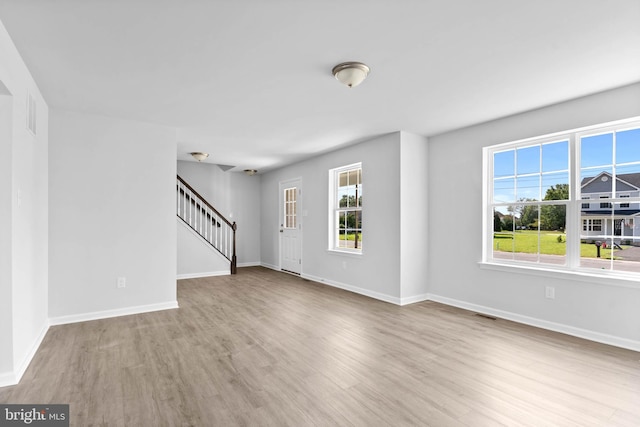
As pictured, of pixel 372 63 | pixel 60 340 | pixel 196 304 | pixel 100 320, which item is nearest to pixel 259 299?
pixel 196 304

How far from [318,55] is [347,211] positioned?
3607mm

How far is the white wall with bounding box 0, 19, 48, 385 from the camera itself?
2.35m

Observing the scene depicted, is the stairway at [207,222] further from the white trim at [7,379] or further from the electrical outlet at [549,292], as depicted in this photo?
the electrical outlet at [549,292]

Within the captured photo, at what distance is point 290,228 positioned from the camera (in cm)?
751

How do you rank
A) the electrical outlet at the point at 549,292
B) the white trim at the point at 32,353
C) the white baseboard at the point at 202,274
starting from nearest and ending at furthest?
the white trim at the point at 32,353 < the electrical outlet at the point at 549,292 < the white baseboard at the point at 202,274

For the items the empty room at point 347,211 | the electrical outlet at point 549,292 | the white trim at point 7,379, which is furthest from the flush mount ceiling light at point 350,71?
the white trim at point 7,379

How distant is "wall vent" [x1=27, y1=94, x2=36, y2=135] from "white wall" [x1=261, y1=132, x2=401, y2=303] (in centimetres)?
410

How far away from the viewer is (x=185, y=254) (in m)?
6.84

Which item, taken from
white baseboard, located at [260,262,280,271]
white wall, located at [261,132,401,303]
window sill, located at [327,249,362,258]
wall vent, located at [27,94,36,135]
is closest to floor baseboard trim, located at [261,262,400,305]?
white wall, located at [261,132,401,303]

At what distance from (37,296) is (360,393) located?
10.7ft

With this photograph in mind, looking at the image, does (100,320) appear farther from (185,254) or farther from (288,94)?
(288,94)

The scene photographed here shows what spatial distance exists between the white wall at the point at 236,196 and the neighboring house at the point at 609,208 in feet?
22.7

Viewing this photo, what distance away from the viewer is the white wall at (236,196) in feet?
25.3

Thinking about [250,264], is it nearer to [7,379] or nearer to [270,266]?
[270,266]
